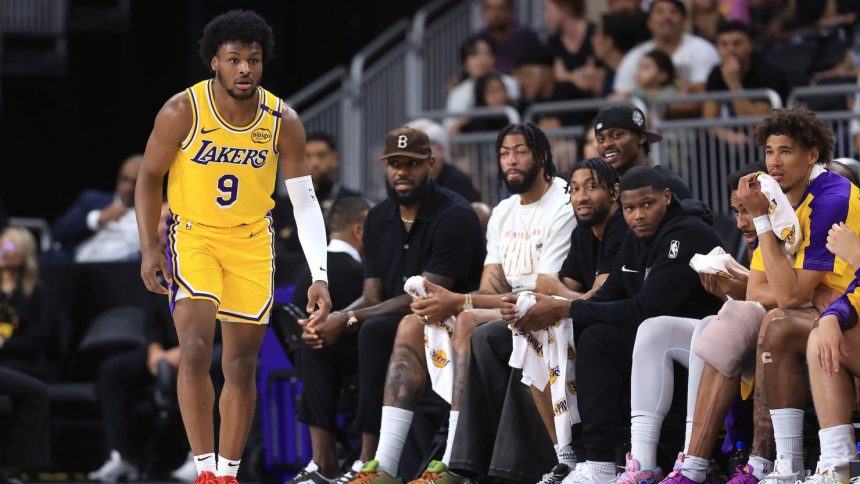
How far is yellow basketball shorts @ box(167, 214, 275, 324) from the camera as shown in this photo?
5629 mm

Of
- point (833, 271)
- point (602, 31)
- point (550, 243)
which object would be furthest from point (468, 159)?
point (833, 271)

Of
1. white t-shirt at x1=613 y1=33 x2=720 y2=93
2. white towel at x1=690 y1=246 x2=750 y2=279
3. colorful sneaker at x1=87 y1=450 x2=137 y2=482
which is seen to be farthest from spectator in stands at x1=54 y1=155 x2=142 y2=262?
white towel at x1=690 y1=246 x2=750 y2=279

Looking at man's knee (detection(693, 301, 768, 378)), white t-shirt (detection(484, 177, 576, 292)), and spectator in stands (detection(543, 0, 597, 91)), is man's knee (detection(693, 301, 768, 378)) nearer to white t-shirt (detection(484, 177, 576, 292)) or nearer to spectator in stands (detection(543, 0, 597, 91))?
white t-shirt (detection(484, 177, 576, 292))

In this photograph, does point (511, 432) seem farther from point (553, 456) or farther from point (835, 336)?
point (835, 336)

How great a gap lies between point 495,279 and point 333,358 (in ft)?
3.13

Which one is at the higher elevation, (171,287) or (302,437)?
(171,287)

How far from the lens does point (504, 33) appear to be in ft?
36.2

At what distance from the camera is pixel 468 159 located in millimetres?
9711

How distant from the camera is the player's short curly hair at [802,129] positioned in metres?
5.51

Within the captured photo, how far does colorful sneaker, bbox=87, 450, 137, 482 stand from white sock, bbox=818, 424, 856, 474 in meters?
5.21

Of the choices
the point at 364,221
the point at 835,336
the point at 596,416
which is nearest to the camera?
the point at 835,336

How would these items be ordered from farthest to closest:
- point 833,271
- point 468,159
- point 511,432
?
point 468,159 < point 511,432 < point 833,271

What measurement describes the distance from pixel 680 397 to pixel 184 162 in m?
2.23

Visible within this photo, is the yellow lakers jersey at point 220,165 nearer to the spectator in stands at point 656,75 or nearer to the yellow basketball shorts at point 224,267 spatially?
the yellow basketball shorts at point 224,267
